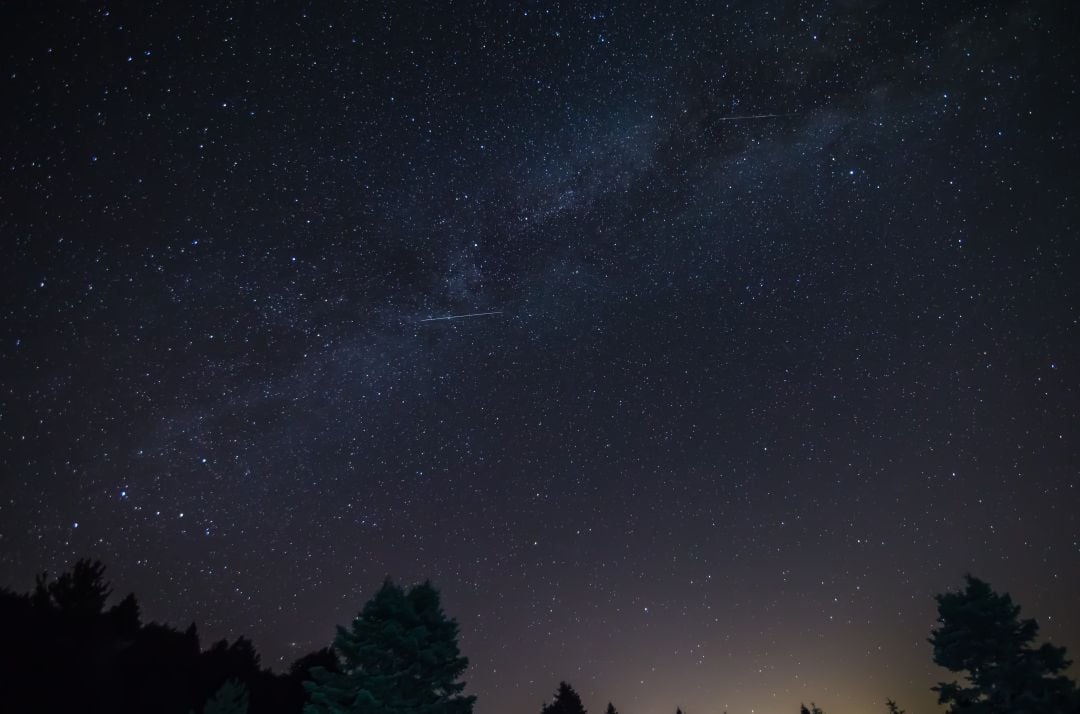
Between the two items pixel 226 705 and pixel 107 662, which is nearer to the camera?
pixel 226 705

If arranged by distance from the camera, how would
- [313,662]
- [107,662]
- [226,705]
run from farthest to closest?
1. [313,662]
2. [107,662]
3. [226,705]

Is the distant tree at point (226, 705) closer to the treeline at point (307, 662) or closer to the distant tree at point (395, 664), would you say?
the treeline at point (307, 662)

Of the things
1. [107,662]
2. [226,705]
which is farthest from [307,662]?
[226,705]

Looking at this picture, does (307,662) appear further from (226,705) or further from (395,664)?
(395,664)

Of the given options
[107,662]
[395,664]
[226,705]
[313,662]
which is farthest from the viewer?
[313,662]

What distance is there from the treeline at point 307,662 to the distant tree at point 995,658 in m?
0.03

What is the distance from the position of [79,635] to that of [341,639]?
10.9 metres

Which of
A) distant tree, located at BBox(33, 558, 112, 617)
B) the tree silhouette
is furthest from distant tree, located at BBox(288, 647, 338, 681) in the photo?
distant tree, located at BBox(33, 558, 112, 617)

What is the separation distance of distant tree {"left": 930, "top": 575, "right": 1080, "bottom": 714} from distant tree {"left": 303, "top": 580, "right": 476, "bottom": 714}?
50.0 ft

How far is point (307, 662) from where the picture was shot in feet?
67.8

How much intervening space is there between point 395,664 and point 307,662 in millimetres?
11894

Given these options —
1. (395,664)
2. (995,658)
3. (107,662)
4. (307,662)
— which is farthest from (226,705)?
(995,658)

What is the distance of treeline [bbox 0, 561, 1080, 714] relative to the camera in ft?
37.8

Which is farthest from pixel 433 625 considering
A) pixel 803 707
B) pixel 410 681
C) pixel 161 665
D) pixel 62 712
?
pixel 803 707
